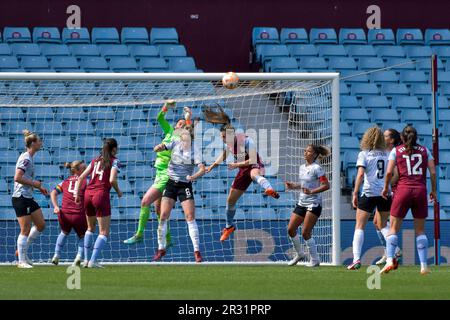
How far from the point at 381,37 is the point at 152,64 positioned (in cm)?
601

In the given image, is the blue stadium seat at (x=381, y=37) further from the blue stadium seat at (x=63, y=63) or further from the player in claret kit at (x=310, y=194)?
the player in claret kit at (x=310, y=194)

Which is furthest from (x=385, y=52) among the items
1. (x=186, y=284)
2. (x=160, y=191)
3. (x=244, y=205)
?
(x=186, y=284)

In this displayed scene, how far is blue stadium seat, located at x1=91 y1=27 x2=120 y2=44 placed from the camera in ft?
79.5

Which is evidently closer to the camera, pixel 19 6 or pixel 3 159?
pixel 3 159

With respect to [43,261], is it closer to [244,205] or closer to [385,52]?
[244,205]

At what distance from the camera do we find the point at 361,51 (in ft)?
83.0

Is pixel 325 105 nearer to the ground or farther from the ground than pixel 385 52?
nearer to the ground

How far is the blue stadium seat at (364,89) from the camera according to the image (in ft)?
79.0

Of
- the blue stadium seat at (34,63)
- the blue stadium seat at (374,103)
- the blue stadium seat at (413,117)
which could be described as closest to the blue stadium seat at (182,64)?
the blue stadium seat at (34,63)

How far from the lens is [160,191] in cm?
1652

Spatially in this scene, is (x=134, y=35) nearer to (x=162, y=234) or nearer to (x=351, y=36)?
(x=351, y=36)

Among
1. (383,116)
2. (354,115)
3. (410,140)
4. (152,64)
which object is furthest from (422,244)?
(152,64)
